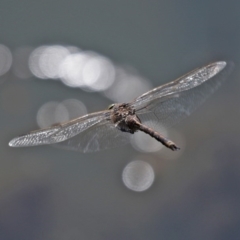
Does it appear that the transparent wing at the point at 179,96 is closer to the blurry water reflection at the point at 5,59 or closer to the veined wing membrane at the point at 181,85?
the veined wing membrane at the point at 181,85

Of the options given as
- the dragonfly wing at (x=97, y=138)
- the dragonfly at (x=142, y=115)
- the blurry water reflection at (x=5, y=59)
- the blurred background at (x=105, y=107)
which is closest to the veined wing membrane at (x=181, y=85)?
the dragonfly at (x=142, y=115)

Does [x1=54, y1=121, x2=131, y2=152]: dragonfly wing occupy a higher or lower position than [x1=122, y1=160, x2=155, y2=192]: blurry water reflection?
lower

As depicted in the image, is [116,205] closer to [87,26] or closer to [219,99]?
[219,99]

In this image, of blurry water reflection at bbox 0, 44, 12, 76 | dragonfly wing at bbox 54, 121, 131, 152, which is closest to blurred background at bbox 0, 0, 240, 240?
blurry water reflection at bbox 0, 44, 12, 76

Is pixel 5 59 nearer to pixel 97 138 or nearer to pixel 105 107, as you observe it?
pixel 105 107

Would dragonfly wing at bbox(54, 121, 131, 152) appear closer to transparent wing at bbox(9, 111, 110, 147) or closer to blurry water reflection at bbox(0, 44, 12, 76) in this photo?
transparent wing at bbox(9, 111, 110, 147)

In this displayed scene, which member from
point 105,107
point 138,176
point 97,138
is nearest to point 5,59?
point 105,107
